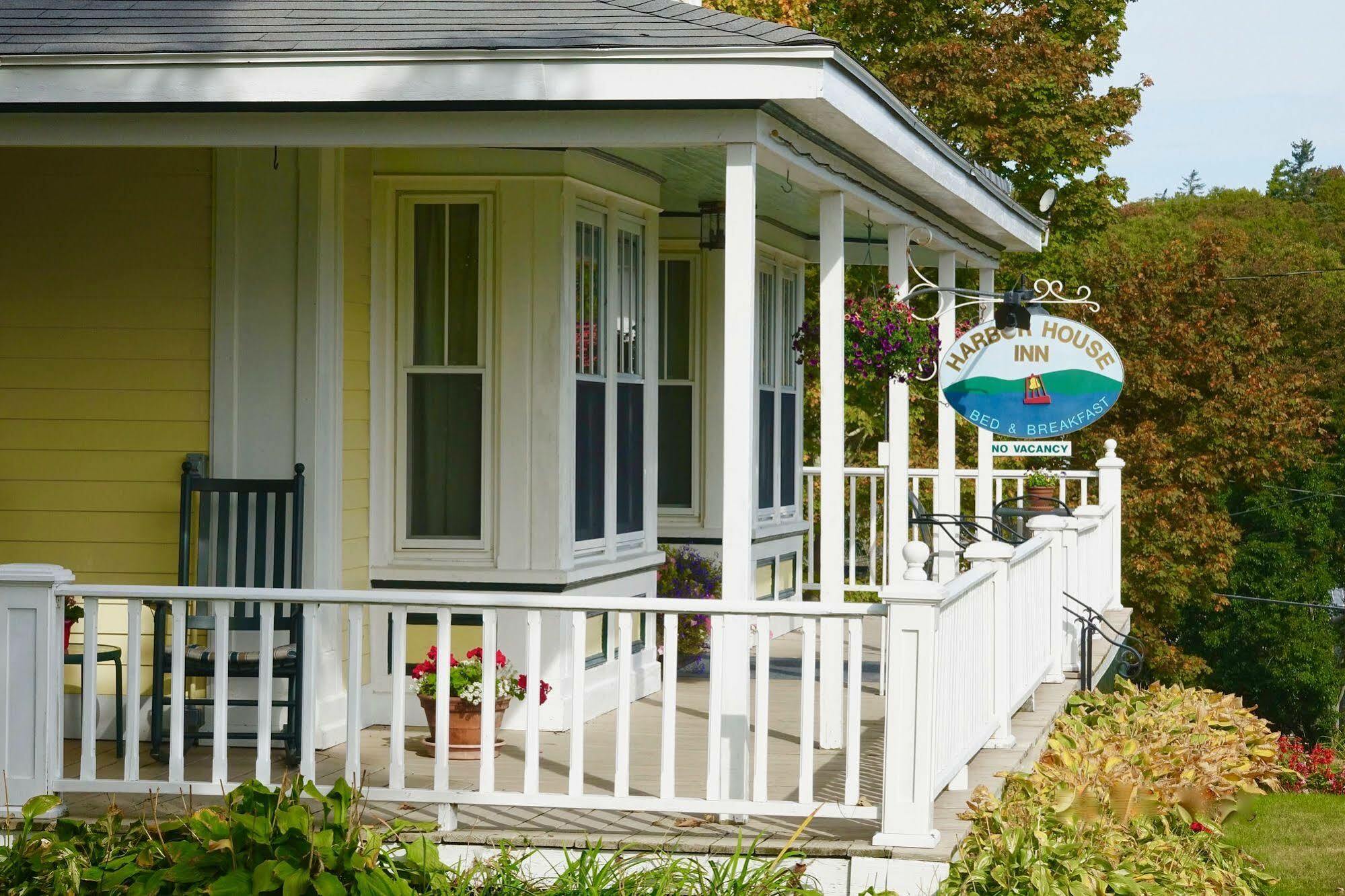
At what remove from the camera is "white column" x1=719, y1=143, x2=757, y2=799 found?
18.6 ft

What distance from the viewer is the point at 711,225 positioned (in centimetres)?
999

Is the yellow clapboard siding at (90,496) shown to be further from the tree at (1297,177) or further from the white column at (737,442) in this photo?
the tree at (1297,177)

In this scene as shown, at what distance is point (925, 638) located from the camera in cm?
→ 523

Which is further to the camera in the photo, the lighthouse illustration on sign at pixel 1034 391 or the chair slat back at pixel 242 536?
the lighthouse illustration on sign at pixel 1034 391

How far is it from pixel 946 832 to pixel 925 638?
0.77m

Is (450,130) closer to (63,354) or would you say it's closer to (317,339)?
(317,339)

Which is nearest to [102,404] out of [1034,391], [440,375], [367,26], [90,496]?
[90,496]

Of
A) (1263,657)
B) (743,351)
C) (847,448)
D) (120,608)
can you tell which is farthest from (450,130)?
(1263,657)

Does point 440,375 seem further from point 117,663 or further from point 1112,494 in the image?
point 1112,494

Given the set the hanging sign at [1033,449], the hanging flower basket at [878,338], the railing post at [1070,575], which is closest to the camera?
the hanging flower basket at [878,338]

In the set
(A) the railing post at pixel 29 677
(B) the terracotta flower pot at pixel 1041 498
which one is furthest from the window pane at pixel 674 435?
(A) the railing post at pixel 29 677

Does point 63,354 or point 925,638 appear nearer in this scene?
point 925,638

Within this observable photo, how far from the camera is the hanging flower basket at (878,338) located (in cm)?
759

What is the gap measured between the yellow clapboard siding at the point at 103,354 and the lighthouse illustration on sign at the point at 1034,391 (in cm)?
440
